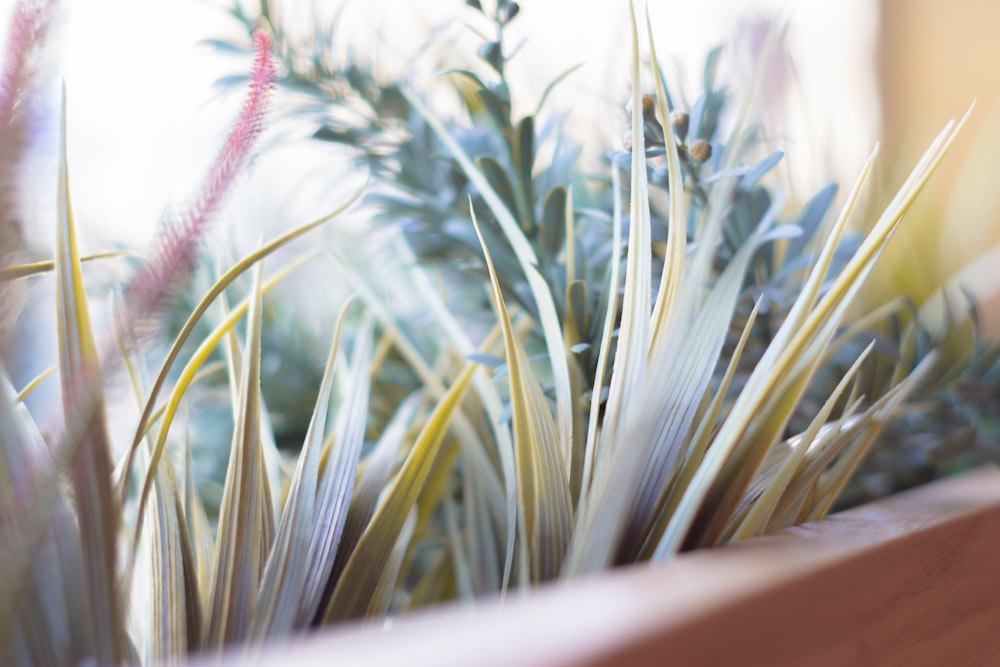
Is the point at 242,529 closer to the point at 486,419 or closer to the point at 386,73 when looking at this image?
the point at 486,419

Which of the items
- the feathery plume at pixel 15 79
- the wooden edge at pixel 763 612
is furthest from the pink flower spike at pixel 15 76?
the wooden edge at pixel 763 612

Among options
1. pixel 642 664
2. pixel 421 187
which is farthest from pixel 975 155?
pixel 642 664

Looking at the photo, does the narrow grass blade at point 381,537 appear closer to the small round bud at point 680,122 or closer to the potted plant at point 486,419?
the potted plant at point 486,419

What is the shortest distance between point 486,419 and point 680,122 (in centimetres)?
15

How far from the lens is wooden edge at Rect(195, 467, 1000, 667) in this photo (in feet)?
0.42

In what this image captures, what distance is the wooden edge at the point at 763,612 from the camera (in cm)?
13

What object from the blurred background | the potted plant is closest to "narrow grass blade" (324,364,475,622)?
the potted plant

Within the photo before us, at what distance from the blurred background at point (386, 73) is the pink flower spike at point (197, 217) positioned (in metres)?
0.05

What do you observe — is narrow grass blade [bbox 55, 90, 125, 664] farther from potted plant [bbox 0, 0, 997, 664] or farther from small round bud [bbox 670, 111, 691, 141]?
small round bud [bbox 670, 111, 691, 141]

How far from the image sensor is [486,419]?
1.09 feet

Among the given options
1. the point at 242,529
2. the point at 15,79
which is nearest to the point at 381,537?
the point at 242,529

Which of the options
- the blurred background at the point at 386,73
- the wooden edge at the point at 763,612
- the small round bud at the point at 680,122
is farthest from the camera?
the blurred background at the point at 386,73

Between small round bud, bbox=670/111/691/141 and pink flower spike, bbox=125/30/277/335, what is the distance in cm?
14

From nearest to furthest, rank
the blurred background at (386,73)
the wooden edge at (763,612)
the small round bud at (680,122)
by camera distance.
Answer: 1. the wooden edge at (763,612)
2. the small round bud at (680,122)
3. the blurred background at (386,73)
